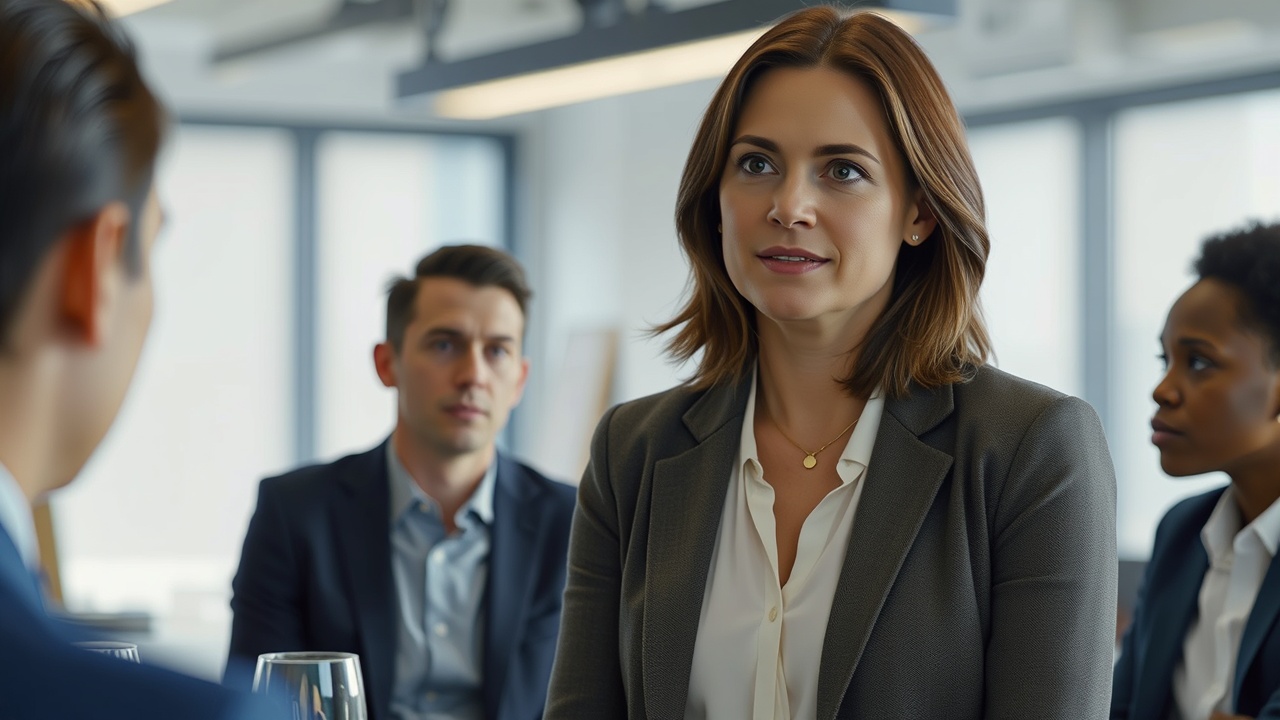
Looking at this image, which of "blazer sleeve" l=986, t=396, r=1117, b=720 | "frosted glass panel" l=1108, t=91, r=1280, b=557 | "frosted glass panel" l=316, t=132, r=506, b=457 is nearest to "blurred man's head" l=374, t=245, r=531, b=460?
"blazer sleeve" l=986, t=396, r=1117, b=720

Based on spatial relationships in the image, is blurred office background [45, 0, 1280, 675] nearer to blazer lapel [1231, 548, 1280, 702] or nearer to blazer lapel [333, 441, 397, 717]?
blazer lapel [333, 441, 397, 717]

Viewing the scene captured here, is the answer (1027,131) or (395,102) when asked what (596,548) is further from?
(1027,131)

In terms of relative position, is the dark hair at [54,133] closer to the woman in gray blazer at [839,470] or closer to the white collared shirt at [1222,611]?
the woman in gray blazer at [839,470]

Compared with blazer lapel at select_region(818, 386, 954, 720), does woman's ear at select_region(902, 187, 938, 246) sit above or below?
above

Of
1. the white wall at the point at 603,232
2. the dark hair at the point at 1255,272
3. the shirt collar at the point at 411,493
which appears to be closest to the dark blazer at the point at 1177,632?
the dark hair at the point at 1255,272

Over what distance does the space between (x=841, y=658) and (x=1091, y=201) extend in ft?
16.1

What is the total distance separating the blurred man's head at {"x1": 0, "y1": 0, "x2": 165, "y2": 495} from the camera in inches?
Answer: 28.4

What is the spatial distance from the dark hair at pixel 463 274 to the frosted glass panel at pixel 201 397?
516 centimetres

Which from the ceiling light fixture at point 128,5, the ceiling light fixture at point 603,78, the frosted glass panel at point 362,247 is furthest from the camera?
the frosted glass panel at point 362,247

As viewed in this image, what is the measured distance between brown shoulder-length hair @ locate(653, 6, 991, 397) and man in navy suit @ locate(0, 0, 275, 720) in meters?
1.13

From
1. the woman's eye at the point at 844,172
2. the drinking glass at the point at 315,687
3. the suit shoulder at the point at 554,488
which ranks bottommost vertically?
the drinking glass at the point at 315,687

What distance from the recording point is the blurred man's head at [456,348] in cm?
299

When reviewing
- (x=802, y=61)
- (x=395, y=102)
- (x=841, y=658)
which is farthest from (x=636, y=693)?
(x=395, y=102)

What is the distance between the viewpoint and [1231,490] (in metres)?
2.60
